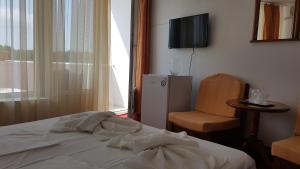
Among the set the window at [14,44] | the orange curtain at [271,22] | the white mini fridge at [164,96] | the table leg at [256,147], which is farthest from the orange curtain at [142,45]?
the table leg at [256,147]

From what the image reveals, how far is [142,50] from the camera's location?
167 inches

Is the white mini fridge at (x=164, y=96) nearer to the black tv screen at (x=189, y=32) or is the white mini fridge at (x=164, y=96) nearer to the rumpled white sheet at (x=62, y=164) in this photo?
the black tv screen at (x=189, y=32)

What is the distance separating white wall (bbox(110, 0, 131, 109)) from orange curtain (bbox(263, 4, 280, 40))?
→ 276 cm

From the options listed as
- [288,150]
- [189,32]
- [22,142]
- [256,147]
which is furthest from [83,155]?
[189,32]

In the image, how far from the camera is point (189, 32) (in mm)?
3523

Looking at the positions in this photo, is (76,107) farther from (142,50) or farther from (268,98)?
(268,98)

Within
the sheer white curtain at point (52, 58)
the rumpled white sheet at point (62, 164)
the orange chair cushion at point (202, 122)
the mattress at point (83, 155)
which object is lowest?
the orange chair cushion at point (202, 122)

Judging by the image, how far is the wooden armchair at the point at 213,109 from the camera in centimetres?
262

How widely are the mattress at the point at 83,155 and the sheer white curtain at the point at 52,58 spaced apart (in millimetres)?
1584

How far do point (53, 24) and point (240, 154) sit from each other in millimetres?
2848

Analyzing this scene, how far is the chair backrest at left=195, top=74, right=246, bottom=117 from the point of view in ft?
9.50

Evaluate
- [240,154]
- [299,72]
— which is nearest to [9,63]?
[240,154]

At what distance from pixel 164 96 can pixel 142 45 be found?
132 cm

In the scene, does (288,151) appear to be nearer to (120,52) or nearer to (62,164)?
(62,164)
